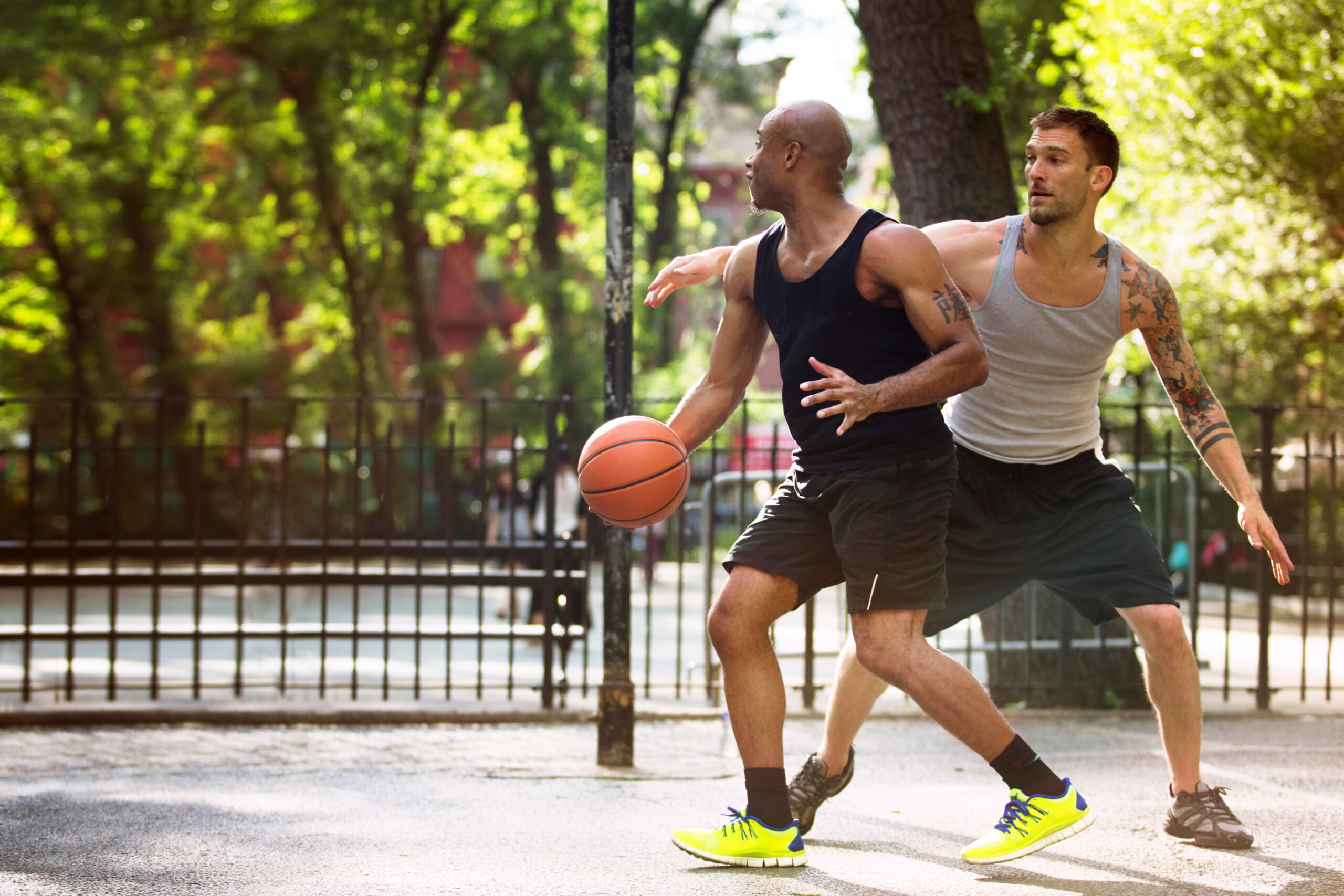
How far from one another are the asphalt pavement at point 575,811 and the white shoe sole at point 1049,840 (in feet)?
0.25

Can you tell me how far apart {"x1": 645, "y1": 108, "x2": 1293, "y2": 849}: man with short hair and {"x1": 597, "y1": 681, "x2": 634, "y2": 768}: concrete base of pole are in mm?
1490

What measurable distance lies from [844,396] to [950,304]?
0.45 m

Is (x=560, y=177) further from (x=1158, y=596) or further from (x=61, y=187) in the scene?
(x=1158, y=596)

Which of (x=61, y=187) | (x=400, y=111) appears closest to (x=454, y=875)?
(x=400, y=111)

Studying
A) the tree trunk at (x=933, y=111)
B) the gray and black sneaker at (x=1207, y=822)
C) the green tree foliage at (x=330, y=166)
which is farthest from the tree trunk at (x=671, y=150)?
the gray and black sneaker at (x=1207, y=822)

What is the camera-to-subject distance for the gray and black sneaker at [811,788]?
4090 millimetres

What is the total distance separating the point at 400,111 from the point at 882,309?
19850 mm

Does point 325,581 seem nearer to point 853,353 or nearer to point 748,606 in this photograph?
point 748,606

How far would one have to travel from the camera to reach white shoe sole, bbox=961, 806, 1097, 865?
3.57 meters

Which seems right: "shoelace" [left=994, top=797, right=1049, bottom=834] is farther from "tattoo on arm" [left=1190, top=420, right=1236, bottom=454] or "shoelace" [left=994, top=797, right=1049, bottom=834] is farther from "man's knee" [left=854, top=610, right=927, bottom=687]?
"tattoo on arm" [left=1190, top=420, right=1236, bottom=454]

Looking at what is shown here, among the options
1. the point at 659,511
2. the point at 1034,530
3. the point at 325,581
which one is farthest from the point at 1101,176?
the point at 325,581

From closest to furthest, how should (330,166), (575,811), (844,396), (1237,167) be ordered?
(844,396)
(575,811)
(1237,167)
(330,166)

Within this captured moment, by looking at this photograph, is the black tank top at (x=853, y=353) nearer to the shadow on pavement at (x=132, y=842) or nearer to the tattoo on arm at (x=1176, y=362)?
the tattoo on arm at (x=1176, y=362)

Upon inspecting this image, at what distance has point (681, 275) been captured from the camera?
4125mm
